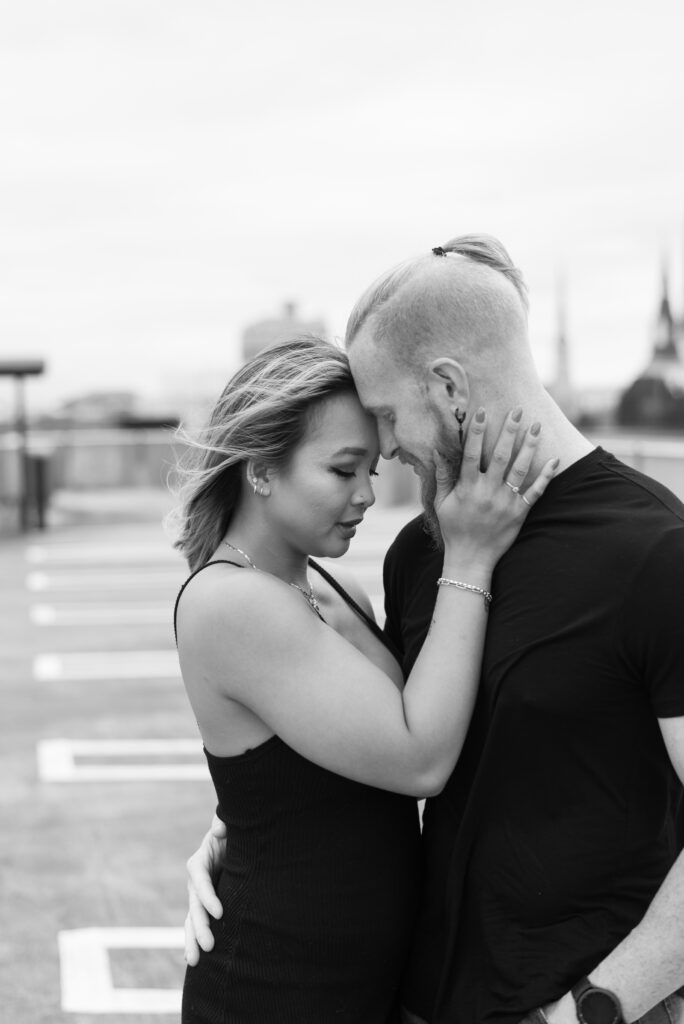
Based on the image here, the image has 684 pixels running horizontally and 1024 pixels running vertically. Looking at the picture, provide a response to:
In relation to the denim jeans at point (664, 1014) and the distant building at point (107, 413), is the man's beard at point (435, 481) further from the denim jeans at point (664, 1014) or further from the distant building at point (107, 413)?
the distant building at point (107, 413)

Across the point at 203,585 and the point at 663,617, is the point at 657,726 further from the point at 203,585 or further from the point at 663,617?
the point at 203,585

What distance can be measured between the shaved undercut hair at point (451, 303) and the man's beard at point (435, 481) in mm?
141

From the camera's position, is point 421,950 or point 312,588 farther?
point 312,588

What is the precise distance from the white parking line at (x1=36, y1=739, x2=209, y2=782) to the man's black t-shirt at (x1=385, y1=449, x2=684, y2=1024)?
192 inches

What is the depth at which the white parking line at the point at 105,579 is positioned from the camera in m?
13.7

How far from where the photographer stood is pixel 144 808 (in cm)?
636

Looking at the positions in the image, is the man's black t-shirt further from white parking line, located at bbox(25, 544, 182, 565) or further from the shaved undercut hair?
white parking line, located at bbox(25, 544, 182, 565)

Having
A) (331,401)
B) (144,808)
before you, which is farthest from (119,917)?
(331,401)

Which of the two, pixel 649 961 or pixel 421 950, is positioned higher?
pixel 649 961

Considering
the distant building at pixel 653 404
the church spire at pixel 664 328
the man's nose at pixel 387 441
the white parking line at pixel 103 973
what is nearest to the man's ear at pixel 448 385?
the man's nose at pixel 387 441

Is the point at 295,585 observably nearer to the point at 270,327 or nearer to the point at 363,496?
the point at 363,496

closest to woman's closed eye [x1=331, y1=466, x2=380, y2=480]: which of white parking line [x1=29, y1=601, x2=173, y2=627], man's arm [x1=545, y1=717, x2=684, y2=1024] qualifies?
man's arm [x1=545, y1=717, x2=684, y2=1024]

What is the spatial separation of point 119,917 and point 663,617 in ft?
12.0

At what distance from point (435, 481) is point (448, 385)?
19 centimetres
